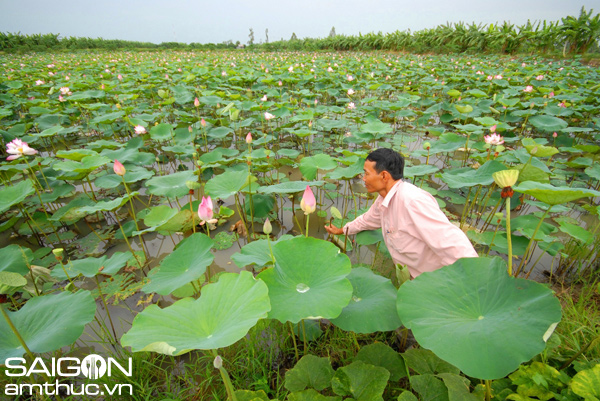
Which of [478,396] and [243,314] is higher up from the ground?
[243,314]

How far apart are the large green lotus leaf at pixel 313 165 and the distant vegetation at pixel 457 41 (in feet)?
51.3

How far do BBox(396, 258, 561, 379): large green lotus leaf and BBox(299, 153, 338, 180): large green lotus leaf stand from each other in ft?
4.94

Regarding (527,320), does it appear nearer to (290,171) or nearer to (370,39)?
(290,171)

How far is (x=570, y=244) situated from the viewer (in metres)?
2.07

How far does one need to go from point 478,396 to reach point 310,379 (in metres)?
→ 0.64

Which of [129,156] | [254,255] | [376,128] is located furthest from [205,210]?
[376,128]

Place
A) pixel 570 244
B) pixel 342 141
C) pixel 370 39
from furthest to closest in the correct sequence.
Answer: pixel 370 39 < pixel 342 141 < pixel 570 244

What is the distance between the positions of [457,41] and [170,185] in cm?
1873

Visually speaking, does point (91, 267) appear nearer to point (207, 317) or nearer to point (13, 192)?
point (207, 317)

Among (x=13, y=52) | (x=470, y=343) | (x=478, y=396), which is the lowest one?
(x=478, y=396)

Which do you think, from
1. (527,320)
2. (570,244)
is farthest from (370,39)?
(527,320)

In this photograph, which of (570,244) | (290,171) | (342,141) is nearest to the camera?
(570,244)

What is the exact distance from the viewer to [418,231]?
56.5 inches

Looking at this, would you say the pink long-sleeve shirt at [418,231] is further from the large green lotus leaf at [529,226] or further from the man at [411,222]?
the large green lotus leaf at [529,226]
